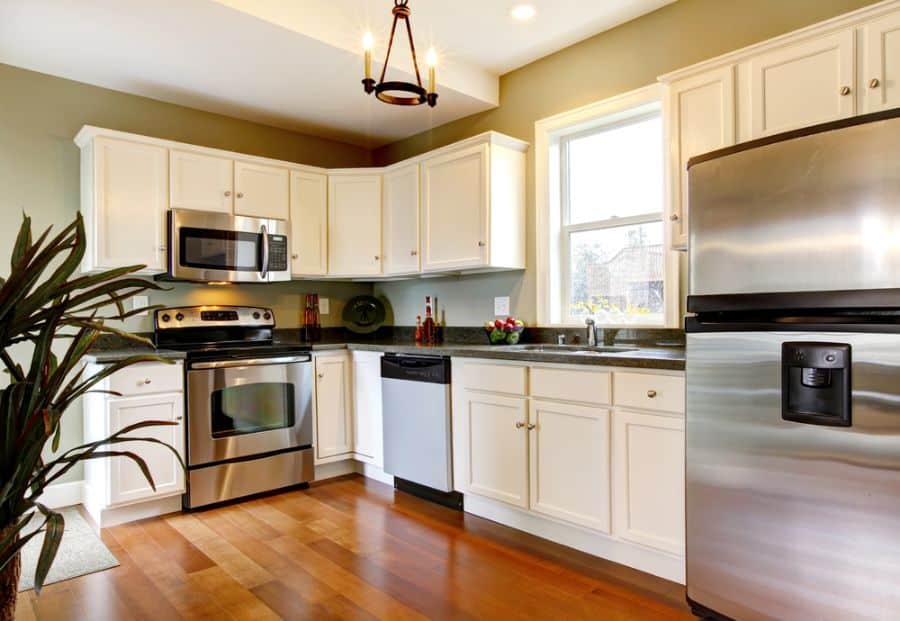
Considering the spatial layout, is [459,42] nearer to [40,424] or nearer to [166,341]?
[166,341]

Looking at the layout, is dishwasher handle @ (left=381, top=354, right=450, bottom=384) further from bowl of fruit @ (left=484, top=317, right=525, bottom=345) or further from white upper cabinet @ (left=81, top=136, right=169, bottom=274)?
white upper cabinet @ (left=81, top=136, right=169, bottom=274)

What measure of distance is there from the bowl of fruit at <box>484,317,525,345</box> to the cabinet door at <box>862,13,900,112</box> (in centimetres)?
193

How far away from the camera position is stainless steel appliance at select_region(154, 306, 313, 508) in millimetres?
3152

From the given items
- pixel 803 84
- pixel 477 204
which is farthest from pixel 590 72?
pixel 803 84

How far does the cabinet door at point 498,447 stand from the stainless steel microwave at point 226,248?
168cm

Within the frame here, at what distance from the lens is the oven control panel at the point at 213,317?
3.43 meters

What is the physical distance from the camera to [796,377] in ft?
5.29

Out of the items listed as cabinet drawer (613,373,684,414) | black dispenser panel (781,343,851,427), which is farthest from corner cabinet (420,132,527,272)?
black dispenser panel (781,343,851,427)

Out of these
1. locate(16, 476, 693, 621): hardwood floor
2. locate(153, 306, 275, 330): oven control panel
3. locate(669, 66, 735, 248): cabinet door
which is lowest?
locate(16, 476, 693, 621): hardwood floor

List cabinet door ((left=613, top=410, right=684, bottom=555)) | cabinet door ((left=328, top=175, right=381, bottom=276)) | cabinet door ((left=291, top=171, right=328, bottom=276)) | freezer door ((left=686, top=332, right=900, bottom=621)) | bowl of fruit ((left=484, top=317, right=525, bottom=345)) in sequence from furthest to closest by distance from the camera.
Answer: cabinet door ((left=328, top=175, right=381, bottom=276)) < cabinet door ((left=291, top=171, right=328, bottom=276)) < bowl of fruit ((left=484, top=317, right=525, bottom=345)) < cabinet door ((left=613, top=410, right=684, bottom=555)) < freezer door ((left=686, top=332, right=900, bottom=621))

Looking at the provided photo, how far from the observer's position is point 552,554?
2.53 metres

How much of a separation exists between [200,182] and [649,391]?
291 cm

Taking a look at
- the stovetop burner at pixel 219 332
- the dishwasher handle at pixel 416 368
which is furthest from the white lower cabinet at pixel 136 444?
the dishwasher handle at pixel 416 368

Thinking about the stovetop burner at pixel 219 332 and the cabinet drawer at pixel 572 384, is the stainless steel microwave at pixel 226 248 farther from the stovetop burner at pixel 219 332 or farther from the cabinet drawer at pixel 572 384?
the cabinet drawer at pixel 572 384
